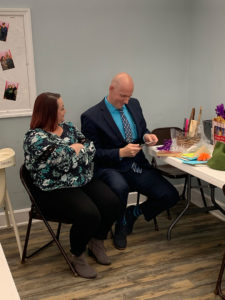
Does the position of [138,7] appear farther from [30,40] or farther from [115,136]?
[115,136]

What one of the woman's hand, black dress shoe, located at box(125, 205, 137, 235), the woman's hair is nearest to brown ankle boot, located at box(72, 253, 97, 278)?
black dress shoe, located at box(125, 205, 137, 235)

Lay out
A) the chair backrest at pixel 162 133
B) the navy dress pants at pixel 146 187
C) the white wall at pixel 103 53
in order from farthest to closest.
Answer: the chair backrest at pixel 162 133, the white wall at pixel 103 53, the navy dress pants at pixel 146 187

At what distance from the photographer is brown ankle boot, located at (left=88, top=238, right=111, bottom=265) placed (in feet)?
8.79

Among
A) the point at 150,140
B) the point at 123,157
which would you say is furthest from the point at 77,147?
the point at 150,140

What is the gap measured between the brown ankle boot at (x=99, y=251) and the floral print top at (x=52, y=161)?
0.48 metres

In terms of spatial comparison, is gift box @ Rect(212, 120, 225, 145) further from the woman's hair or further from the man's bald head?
the woman's hair

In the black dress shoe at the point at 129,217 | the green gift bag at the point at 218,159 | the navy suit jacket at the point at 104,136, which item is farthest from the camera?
the black dress shoe at the point at 129,217

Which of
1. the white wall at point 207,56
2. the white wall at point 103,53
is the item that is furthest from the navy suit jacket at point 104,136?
the white wall at point 207,56

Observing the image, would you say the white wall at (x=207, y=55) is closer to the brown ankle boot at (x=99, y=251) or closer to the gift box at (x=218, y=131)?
the gift box at (x=218, y=131)

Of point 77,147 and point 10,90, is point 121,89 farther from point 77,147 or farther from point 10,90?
point 10,90

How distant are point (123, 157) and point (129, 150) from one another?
0.24 m

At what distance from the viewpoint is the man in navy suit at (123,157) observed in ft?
9.47

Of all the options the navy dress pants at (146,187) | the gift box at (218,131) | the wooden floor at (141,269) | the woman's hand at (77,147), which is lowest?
the wooden floor at (141,269)

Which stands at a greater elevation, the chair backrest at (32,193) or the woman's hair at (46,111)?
the woman's hair at (46,111)
